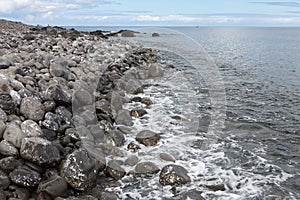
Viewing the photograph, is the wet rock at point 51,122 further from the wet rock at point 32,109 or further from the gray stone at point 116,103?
the gray stone at point 116,103

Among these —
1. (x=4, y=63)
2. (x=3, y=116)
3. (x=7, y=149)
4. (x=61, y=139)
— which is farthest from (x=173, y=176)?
(x=4, y=63)

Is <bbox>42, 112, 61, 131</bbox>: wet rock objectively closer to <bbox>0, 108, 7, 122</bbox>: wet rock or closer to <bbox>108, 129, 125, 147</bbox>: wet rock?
<bbox>0, 108, 7, 122</bbox>: wet rock

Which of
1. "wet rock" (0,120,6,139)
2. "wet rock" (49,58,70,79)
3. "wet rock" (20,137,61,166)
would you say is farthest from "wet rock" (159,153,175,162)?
"wet rock" (49,58,70,79)

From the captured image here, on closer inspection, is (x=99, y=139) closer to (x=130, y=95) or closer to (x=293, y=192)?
(x=293, y=192)

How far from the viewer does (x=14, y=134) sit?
5.74 metres

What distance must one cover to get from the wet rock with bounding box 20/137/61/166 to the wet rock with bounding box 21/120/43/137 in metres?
0.38

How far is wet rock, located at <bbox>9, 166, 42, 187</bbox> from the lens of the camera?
5.11 metres

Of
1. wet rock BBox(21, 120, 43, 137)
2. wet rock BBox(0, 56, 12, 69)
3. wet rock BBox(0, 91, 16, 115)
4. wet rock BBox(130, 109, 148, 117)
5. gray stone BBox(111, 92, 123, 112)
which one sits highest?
wet rock BBox(0, 56, 12, 69)

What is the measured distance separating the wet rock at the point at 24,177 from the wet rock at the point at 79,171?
18.3 inches

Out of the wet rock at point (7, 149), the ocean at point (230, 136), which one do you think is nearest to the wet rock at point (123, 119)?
the ocean at point (230, 136)

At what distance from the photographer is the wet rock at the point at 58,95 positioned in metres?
7.79

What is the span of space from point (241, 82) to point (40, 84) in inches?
453

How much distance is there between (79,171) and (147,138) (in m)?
2.71

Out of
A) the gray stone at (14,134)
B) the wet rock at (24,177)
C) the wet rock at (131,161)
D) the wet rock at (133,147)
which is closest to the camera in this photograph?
the wet rock at (24,177)
